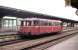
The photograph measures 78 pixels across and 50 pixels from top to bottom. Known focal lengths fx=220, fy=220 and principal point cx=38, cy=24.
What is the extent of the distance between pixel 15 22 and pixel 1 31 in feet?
16.9

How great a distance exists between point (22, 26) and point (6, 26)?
11.0 m

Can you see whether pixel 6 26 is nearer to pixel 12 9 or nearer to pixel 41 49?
pixel 12 9

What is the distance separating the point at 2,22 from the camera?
1448 inches

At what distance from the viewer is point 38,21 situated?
27.3 meters

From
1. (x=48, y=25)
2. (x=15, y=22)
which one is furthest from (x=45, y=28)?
(x=15, y=22)

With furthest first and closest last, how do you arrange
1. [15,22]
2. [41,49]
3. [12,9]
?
[15,22] → [12,9] → [41,49]

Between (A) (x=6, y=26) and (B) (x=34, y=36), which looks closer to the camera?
(B) (x=34, y=36)

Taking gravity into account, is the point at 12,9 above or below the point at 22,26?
above

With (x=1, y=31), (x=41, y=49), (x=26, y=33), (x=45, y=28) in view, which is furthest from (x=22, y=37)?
(x=41, y=49)

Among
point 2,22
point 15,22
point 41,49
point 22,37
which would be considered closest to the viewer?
point 41,49

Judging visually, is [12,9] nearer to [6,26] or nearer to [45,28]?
[45,28]

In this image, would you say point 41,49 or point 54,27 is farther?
point 54,27

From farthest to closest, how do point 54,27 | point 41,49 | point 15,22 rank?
point 15,22, point 54,27, point 41,49

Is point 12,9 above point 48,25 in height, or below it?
above
